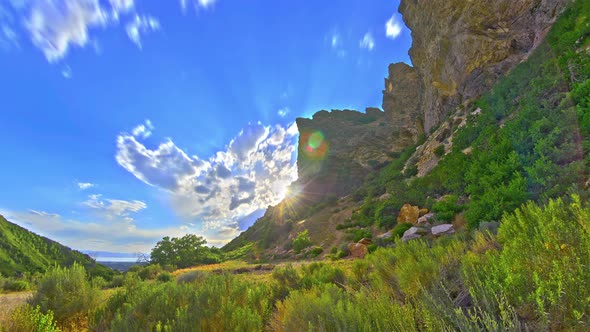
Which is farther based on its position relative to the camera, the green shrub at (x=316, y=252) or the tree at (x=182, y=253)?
the tree at (x=182, y=253)

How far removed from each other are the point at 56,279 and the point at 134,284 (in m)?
1.35

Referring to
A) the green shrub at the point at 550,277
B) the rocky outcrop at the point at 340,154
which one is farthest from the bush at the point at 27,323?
the rocky outcrop at the point at 340,154

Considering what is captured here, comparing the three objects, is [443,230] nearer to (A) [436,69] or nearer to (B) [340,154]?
(A) [436,69]

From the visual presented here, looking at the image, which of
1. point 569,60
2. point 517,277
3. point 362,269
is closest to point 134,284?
point 362,269

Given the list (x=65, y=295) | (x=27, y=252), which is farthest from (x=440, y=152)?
(x=27, y=252)

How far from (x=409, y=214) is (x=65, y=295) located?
15.6 metres

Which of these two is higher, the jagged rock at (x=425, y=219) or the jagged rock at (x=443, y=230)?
the jagged rock at (x=425, y=219)

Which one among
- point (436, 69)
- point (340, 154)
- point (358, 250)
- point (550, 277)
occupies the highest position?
point (436, 69)

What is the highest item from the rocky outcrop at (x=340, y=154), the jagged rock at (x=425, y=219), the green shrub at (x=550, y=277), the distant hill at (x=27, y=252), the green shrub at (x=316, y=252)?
the rocky outcrop at (x=340, y=154)

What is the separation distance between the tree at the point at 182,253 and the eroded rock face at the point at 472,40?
3253 centimetres

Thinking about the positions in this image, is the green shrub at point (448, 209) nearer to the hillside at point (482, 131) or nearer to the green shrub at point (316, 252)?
the hillside at point (482, 131)

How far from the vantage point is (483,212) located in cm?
949

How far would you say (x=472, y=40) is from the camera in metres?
24.8

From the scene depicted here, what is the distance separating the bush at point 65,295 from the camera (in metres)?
4.66
